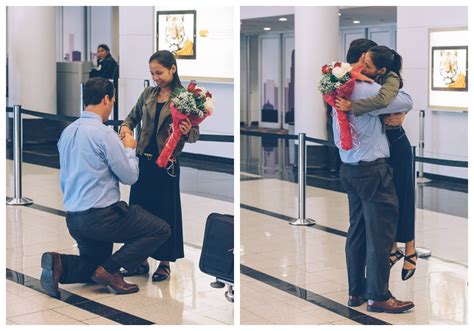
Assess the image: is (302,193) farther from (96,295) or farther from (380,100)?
(380,100)

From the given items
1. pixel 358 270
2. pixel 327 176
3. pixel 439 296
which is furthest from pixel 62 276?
pixel 327 176

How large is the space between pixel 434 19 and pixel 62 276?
800 centimetres

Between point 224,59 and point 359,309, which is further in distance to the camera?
point 224,59

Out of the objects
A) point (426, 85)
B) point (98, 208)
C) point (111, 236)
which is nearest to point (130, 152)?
point (98, 208)

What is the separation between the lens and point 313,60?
12672 mm

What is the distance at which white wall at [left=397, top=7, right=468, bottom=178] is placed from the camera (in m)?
11.8

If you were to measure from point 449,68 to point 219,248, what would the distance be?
710cm

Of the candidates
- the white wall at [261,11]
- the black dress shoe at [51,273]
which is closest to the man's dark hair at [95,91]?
the black dress shoe at [51,273]

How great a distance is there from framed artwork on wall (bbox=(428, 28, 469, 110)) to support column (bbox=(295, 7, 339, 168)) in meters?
1.53

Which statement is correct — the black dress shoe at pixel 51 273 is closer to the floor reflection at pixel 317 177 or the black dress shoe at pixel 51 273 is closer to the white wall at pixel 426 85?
the floor reflection at pixel 317 177

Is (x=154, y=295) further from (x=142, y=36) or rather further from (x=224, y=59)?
(x=142, y=36)

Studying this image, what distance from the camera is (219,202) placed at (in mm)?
9281

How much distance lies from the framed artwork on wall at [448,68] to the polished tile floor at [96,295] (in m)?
5.16
